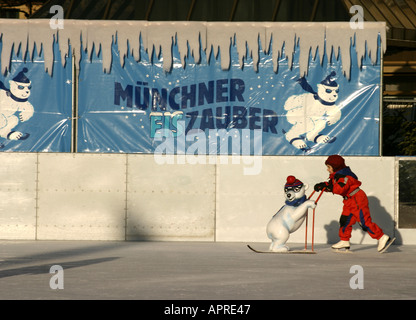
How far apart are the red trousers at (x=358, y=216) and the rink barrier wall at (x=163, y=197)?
Result: 61.9 inches

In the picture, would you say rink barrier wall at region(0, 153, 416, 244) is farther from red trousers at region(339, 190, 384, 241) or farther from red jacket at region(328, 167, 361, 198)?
red jacket at region(328, 167, 361, 198)

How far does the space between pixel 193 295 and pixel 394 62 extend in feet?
66.3

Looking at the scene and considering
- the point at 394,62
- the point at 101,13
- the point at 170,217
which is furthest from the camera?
the point at 394,62

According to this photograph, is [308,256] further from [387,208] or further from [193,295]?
[193,295]

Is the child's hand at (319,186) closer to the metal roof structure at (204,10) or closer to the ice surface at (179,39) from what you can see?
the ice surface at (179,39)

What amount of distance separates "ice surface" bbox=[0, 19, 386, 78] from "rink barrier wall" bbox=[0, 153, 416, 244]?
5.99 feet

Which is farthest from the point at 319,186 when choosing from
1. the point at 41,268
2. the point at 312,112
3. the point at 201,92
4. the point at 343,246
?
the point at 41,268

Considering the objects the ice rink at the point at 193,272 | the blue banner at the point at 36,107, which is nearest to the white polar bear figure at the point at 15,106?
the blue banner at the point at 36,107

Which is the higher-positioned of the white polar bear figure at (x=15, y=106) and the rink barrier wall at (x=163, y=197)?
the white polar bear figure at (x=15, y=106)

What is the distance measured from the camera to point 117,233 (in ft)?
49.6

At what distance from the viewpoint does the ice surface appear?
608 inches

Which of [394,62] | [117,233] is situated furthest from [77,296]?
[394,62]

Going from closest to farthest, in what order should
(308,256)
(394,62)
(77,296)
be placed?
(77,296) → (308,256) → (394,62)

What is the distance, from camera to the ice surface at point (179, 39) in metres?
15.4
